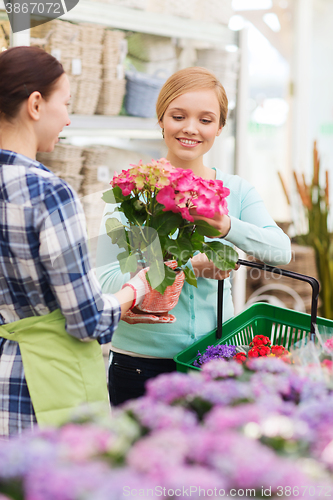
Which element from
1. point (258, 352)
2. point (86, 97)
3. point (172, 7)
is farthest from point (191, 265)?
point (172, 7)

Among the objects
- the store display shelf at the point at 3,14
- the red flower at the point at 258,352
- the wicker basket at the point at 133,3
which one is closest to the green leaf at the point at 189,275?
the red flower at the point at 258,352

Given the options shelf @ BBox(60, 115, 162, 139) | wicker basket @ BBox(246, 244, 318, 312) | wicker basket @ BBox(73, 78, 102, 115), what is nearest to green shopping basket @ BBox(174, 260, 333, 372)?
shelf @ BBox(60, 115, 162, 139)

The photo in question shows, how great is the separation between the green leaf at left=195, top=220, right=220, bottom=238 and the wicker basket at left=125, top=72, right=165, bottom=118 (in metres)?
1.68

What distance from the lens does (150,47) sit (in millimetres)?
2652

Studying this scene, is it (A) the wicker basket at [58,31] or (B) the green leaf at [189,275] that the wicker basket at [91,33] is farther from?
(B) the green leaf at [189,275]

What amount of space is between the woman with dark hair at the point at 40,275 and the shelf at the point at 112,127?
1306 mm

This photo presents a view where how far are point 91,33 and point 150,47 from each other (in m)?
0.47

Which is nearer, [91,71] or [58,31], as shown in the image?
[58,31]

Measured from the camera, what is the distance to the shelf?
225 centimetres

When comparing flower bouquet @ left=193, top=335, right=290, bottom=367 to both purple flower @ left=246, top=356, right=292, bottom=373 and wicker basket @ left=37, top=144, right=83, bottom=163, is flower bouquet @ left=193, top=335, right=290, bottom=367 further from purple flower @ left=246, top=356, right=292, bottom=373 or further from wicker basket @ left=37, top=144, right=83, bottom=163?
wicker basket @ left=37, top=144, right=83, bottom=163

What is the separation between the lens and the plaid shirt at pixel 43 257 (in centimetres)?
82

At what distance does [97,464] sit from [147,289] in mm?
576

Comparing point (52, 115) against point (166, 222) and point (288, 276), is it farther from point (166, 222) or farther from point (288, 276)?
point (288, 276)

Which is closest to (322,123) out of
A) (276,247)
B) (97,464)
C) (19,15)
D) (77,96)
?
(77,96)
